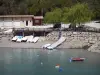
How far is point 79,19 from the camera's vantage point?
85.4m

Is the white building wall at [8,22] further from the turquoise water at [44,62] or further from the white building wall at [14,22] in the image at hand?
the turquoise water at [44,62]

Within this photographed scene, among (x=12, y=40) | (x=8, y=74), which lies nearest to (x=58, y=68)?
(x=8, y=74)

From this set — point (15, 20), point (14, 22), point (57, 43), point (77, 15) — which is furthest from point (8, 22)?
point (57, 43)

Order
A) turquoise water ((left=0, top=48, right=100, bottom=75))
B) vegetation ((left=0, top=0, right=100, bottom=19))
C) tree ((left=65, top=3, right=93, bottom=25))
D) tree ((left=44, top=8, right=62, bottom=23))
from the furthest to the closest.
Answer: vegetation ((left=0, top=0, right=100, bottom=19)) → tree ((left=44, top=8, right=62, bottom=23)) → tree ((left=65, top=3, right=93, bottom=25)) → turquoise water ((left=0, top=48, right=100, bottom=75))

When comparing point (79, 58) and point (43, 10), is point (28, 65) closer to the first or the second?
point (79, 58)

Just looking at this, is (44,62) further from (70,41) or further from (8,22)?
(8,22)

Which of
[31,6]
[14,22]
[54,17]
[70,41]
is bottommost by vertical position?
[70,41]

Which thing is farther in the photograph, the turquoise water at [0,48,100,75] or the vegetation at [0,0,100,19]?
the vegetation at [0,0,100,19]

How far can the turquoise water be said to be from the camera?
181 ft

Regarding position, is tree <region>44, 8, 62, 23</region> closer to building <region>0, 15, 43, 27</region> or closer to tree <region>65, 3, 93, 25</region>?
tree <region>65, 3, 93, 25</region>

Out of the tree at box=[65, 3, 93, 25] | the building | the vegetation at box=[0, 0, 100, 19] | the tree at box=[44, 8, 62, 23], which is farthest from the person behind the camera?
the vegetation at box=[0, 0, 100, 19]

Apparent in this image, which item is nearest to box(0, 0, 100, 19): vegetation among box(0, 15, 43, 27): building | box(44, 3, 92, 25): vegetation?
box(0, 15, 43, 27): building

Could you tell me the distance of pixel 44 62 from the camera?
61625 millimetres

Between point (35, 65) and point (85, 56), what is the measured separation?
1168 cm
